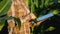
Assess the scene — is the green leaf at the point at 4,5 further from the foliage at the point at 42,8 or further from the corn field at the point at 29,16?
the foliage at the point at 42,8

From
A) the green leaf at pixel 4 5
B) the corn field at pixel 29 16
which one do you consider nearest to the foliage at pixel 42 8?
the corn field at pixel 29 16

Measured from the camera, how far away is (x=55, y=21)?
7.27 ft

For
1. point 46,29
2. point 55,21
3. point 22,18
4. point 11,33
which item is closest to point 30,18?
point 22,18

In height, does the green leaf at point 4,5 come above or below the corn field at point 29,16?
above

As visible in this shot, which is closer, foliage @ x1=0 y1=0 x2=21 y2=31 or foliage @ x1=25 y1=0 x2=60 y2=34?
foliage @ x1=0 y1=0 x2=21 y2=31

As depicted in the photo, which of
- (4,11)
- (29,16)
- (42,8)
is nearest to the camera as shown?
(4,11)

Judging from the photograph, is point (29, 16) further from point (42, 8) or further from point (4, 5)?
point (42, 8)

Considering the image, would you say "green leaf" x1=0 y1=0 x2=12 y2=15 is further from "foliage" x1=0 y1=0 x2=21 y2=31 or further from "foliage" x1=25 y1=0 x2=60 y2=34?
"foliage" x1=25 y1=0 x2=60 y2=34

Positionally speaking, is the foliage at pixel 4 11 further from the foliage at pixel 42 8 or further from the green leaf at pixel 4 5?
the foliage at pixel 42 8

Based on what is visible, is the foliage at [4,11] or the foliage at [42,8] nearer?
the foliage at [4,11]

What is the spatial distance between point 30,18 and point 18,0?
0.14 meters

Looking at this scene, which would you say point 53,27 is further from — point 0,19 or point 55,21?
point 0,19

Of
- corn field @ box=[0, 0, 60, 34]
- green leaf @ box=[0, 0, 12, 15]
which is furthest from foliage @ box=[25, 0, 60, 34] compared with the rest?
green leaf @ box=[0, 0, 12, 15]

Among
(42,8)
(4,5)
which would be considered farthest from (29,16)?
(42,8)
